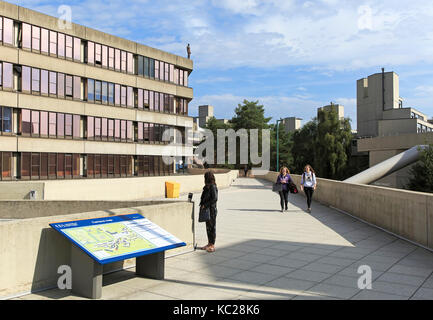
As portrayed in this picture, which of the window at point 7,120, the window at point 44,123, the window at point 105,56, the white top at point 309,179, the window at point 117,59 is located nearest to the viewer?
the white top at point 309,179

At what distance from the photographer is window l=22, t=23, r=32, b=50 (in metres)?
35.5

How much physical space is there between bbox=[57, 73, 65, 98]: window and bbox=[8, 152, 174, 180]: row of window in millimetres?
5993

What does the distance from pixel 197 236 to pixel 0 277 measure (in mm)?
5857

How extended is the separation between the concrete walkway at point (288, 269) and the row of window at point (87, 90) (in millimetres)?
31321

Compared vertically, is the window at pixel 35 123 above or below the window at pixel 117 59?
below

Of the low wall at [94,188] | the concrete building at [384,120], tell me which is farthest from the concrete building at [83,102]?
the concrete building at [384,120]

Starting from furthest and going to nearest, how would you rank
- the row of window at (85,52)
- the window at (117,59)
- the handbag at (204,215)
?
1. the window at (117,59)
2. the row of window at (85,52)
3. the handbag at (204,215)

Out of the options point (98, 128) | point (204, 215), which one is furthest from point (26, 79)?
point (204, 215)

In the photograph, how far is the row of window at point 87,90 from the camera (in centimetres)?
3572

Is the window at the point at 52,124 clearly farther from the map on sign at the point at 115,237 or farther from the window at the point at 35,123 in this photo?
the map on sign at the point at 115,237

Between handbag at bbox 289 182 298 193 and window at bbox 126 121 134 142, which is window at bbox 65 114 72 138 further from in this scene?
handbag at bbox 289 182 298 193

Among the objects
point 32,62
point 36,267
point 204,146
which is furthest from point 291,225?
point 204,146

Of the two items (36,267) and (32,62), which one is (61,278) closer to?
(36,267)

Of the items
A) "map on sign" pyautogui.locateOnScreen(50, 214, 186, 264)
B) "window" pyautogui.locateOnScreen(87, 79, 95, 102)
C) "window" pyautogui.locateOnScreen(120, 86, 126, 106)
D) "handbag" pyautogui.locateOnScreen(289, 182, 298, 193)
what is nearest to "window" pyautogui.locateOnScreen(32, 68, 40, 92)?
"window" pyautogui.locateOnScreen(87, 79, 95, 102)
